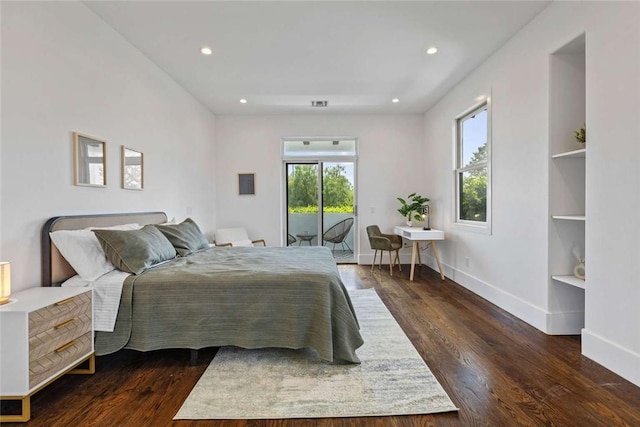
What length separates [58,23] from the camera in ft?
7.59

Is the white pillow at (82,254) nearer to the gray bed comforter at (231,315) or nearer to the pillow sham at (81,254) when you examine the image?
the pillow sham at (81,254)

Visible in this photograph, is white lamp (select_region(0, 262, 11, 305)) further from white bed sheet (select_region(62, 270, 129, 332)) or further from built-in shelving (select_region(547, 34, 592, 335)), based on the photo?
built-in shelving (select_region(547, 34, 592, 335))

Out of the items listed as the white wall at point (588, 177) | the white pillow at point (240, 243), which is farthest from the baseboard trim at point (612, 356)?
the white pillow at point (240, 243)

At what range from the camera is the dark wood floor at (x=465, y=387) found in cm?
Answer: 163

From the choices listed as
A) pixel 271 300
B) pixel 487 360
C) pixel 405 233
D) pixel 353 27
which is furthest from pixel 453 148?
pixel 271 300

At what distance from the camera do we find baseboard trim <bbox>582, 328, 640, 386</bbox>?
193 centimetres

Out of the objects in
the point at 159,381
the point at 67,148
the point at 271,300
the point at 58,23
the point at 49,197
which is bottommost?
the point at 159,381

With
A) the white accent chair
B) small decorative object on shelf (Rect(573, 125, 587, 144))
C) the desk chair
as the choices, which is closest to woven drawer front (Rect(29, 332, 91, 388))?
the white accent chair

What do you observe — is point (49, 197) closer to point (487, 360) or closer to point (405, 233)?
point (487, 360)

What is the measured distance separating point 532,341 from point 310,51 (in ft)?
11.2

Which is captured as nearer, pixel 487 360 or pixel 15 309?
pixel 15 309

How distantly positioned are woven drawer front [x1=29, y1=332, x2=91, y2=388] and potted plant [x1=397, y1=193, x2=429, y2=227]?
4.64m

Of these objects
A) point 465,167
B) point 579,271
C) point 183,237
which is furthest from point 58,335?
point 465,167

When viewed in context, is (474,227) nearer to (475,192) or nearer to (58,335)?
(475,192)
